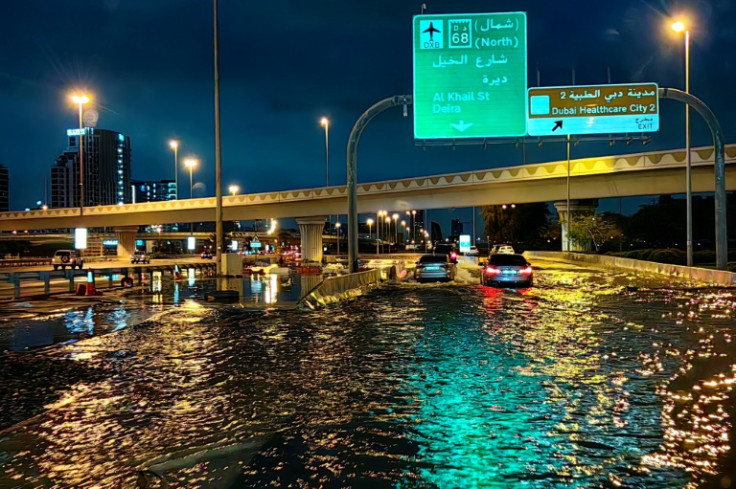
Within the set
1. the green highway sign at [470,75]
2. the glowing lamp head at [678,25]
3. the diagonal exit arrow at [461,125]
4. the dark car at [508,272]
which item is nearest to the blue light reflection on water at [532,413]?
the diagonal exit arrow at [461,125]

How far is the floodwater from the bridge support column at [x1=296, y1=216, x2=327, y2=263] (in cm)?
6120

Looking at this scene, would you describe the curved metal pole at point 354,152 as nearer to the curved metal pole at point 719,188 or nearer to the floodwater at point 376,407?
the floodwater at point 376,407

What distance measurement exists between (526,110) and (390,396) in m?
20.3

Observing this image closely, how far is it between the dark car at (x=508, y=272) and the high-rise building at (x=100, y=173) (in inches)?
5093

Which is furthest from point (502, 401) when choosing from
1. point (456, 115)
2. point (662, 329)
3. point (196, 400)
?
point (456, 115)

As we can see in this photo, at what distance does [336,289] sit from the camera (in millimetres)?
23656

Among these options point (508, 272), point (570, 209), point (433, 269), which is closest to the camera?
point (508, 272)

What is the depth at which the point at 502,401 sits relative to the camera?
26.3ft

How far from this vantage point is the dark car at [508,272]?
28.2 meters

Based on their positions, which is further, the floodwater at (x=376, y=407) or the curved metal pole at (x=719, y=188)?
the curved metal pole at (x=719, y=188)

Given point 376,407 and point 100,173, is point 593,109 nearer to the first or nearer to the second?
point 376,407

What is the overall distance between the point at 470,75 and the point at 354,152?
5.77 meters

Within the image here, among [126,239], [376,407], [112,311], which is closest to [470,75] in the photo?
[112,311]

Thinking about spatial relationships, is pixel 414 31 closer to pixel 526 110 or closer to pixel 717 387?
pixel 526 110
